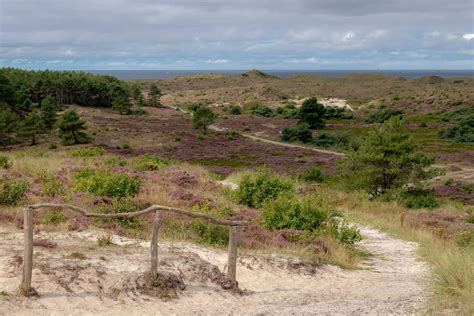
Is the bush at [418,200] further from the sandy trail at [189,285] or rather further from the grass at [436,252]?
the sandy trail at [189,285]

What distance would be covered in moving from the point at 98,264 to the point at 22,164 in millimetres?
16399

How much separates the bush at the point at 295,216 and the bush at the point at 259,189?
4.84 meters

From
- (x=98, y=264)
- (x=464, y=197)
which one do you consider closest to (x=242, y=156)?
(x=464, y=197)

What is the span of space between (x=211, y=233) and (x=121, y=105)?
9654 cm

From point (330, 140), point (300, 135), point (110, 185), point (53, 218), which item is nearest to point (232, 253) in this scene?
point (53, 218)

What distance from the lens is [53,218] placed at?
14.6m

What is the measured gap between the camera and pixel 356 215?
2555 cm

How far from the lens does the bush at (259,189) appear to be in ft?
76.1

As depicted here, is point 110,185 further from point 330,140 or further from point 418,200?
point 330,140

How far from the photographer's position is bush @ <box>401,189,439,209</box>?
109ft

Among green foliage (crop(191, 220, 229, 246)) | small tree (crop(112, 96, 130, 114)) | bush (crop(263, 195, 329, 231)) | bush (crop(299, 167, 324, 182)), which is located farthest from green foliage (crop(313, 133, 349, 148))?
green foliage (crop(191, 220, 229, 246))

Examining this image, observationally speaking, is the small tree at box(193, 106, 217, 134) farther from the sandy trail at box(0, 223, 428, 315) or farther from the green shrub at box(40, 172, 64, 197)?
the sandy trail at box(0, 223, 428, 315)

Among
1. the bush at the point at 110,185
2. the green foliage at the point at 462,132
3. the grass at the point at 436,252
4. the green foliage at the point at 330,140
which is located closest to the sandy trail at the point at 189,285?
the grass at the point at 436,252

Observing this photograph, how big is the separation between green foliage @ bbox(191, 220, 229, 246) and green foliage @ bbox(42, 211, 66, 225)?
3776mm
